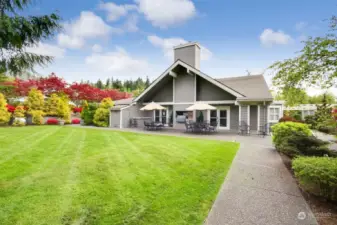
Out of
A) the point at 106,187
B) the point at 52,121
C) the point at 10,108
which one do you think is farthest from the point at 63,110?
the point at 106,187

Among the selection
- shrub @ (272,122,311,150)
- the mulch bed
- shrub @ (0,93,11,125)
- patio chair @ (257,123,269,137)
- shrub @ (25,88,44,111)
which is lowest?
the mulch bed

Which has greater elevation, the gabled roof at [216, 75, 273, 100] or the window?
the gabled roof at [216, 75, 273, 100]

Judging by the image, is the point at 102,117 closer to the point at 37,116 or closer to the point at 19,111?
the point at 37,116

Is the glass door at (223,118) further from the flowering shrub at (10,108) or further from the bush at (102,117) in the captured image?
the flowering shrub at (10,108)

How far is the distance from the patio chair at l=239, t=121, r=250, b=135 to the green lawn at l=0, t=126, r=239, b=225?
25.5 ft

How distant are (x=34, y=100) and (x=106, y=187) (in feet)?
65.3

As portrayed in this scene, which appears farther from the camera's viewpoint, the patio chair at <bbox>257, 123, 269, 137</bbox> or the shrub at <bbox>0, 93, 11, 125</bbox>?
the shrub at <bbox>0, 93, 11, 125</bbox>

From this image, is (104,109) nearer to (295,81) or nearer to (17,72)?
(17,72)

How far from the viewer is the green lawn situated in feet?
8.45

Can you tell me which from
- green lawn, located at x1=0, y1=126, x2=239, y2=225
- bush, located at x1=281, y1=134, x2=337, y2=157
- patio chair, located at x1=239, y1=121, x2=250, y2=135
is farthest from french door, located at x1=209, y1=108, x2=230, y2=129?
green lawn, located at x1=0, y1=126, x2=239, y2=225

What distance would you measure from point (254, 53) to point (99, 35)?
14.4m

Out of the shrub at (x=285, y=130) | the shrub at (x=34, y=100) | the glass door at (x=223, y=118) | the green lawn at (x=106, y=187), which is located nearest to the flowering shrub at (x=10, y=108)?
the shrub at (x=34, y=100)

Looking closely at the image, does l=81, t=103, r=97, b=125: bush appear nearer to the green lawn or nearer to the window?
the green lawn

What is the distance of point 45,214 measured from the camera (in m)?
2.55
